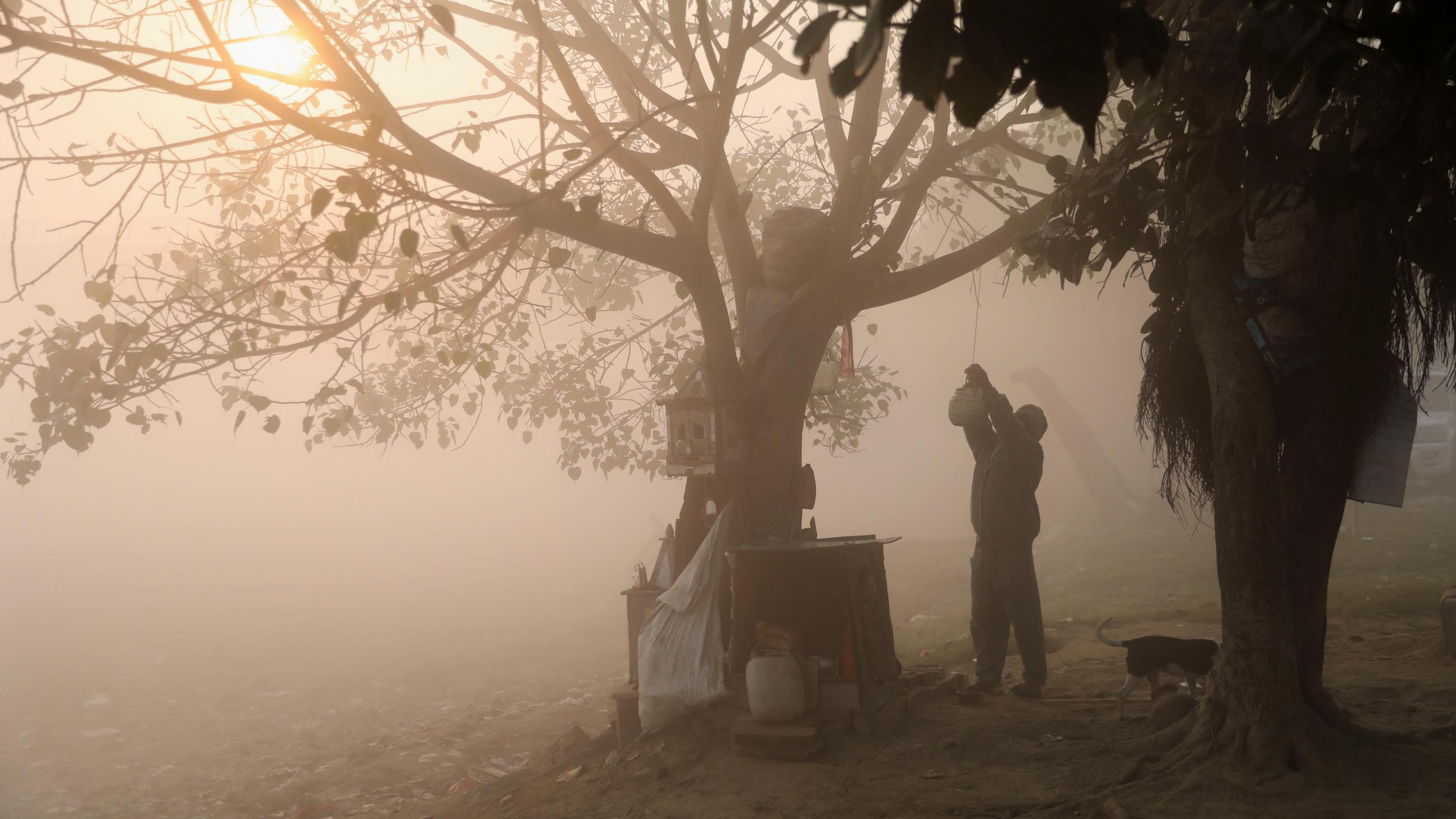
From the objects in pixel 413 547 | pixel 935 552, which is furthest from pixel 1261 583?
pixel 413 547

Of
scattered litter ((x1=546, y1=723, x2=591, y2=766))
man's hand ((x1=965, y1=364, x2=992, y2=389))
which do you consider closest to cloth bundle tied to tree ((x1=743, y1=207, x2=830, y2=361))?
man's hand ((x1=965, y1=364, x2=992, y2=389))

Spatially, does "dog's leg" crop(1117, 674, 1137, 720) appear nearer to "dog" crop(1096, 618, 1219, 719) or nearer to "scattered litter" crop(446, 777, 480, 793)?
"dog" crop(1096, 618, 1219, 719)

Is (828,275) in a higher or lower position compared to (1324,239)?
higher

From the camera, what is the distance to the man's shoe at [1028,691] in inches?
231

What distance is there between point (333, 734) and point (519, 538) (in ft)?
48.4

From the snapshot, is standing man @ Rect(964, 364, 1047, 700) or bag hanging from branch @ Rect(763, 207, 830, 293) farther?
bag hanging from branch @ Rect(763, 207, 830, 293)

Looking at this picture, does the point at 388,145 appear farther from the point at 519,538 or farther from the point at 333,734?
the point at 519,538

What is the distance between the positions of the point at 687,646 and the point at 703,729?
0.44 meters

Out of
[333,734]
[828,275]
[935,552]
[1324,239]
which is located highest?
[828,275]

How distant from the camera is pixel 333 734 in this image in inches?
334

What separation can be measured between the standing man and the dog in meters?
0.78

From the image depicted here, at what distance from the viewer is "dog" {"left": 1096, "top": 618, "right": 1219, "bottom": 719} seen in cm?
513

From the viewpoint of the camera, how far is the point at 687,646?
526 cm

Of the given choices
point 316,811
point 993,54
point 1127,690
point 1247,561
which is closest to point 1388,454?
point 1247,561
